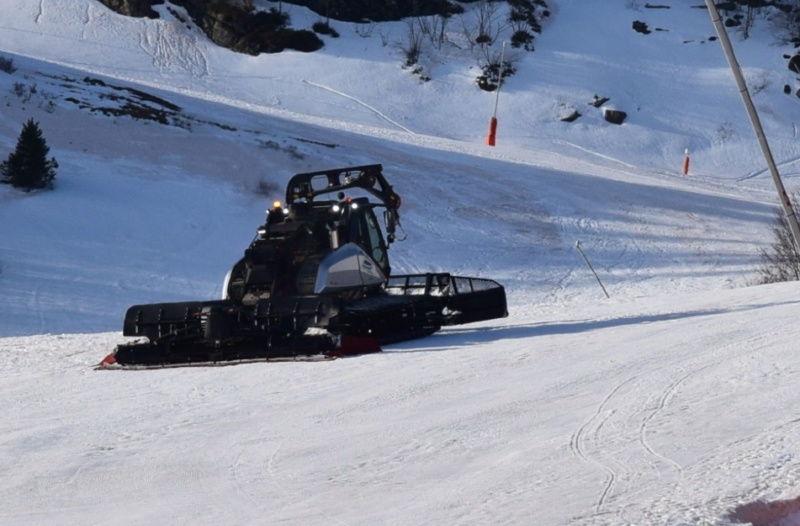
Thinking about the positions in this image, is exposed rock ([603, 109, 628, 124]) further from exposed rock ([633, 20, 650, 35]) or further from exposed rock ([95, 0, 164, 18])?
exposed rock ([95, 0, 164, 18])

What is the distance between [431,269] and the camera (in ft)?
89.0

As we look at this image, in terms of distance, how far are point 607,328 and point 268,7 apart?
149 ft

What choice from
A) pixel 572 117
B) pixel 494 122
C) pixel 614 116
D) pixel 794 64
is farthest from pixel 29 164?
pixel 794 64

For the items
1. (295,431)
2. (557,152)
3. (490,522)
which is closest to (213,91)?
(557,152)

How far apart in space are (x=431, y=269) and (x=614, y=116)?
77.1ft

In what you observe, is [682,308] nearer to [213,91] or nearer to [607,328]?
[607,328]

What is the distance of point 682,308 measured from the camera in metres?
16.5

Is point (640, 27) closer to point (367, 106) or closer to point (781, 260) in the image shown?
point (367, 106)

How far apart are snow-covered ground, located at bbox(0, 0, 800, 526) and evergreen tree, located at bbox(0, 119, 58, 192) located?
1.91 ft

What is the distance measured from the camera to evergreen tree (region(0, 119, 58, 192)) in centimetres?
2756

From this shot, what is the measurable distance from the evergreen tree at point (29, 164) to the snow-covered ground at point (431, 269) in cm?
58

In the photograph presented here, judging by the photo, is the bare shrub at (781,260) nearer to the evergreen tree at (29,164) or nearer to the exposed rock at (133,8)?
the evergreen tree at (29,164)

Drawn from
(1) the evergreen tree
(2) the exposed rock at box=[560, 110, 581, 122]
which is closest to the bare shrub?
(1) the evergreen tree

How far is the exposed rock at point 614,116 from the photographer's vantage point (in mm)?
48438
